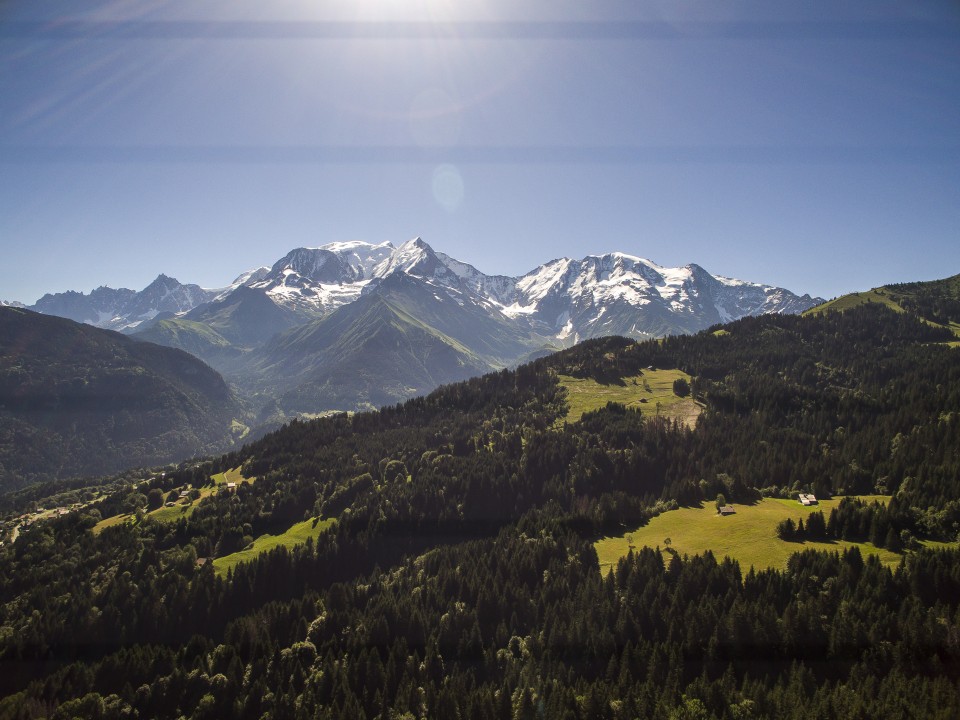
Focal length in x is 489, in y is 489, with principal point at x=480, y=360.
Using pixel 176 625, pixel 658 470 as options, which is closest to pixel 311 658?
pixel 176 625

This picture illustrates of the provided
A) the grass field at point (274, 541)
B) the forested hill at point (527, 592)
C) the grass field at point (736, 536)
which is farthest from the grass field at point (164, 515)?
the grass field at point (736, 536)

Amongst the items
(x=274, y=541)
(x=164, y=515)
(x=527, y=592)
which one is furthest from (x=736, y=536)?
(x=164, y=515)

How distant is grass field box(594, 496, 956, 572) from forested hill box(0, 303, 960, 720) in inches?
205

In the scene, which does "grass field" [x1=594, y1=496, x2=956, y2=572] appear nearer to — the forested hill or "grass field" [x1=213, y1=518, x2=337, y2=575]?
the forested hill

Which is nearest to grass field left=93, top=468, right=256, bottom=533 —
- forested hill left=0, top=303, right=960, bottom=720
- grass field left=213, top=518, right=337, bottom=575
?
forested hill left=0, top=303, right=960, bottom=720

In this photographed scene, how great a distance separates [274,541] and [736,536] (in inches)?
5378

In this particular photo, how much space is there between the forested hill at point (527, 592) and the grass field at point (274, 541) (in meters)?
4.77

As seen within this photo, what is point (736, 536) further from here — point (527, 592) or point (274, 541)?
point (274, 541)

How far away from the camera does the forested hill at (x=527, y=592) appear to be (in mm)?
70062

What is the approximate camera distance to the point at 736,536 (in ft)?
361

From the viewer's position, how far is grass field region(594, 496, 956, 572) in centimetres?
9631

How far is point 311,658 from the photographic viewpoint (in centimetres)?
10006

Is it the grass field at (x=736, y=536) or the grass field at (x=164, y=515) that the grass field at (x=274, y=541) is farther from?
the grass field at (x=736, y=536)

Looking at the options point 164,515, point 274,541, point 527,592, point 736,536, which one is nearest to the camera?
point 527,592
